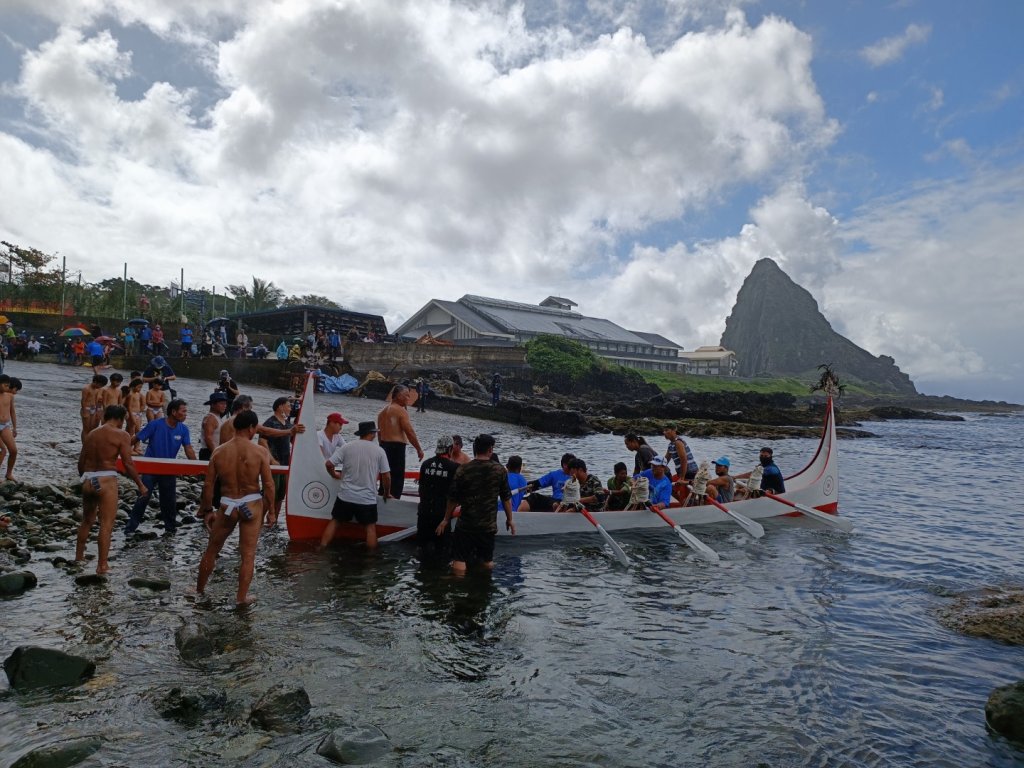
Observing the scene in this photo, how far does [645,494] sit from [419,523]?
14.7 feet

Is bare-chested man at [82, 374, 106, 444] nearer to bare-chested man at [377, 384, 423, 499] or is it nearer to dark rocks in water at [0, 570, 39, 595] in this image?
dark rocks in water at [0, 570, 39, 595]

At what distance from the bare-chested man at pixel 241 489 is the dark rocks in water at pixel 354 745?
295 centimetres

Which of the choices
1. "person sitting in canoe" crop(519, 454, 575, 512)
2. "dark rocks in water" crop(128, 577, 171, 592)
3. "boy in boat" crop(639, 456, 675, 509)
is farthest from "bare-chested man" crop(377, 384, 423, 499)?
"boy in boat" crop(639, 456, 675, 509)

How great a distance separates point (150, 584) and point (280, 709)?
3458 mm

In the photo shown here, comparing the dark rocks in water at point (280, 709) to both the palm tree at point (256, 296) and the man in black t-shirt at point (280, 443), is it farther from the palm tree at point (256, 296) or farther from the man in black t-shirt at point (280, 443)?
the palm tree at point (256, 296)

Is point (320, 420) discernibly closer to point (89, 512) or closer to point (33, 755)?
point (89, 512)

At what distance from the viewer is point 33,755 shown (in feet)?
13.3

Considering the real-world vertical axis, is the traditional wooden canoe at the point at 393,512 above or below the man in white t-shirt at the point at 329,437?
below

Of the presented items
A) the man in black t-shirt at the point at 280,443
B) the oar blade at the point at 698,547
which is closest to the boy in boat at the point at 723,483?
the oar blade at the point at 698,547

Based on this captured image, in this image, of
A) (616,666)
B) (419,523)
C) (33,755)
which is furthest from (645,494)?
(33,755)

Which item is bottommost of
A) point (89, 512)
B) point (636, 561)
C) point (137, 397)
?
point (636, 561)

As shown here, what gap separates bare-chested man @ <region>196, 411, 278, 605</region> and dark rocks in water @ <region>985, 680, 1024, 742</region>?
720cm

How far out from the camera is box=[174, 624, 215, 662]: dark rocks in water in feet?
19.0

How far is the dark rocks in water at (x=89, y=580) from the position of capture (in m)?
7.34
